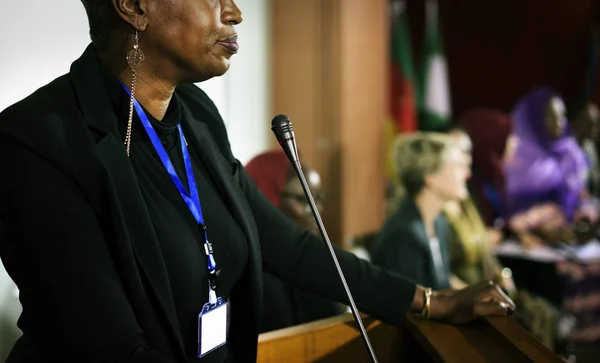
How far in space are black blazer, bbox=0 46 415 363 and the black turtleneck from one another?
0.05 metres

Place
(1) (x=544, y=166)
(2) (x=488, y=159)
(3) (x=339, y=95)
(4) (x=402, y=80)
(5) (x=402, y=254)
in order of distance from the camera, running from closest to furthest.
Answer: (5) (x=402, y=254) → (3) (x=339, y=95) → (2) (x=488, y=159) → (1) (x=544, y=166) → (4) (x=402, y=80)

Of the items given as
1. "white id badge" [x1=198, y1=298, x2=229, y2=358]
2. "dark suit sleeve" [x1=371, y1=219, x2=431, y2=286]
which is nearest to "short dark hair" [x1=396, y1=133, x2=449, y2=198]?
"dark suit sleeve" [x1=371, y1=219, x2=431, y2=286]

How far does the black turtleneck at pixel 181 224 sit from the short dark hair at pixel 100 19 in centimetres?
6

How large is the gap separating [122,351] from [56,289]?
118 millimetres

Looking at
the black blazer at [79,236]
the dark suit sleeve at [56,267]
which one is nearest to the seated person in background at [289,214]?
the black blazer at [79,236]

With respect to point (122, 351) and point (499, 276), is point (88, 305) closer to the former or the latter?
point (122, 351)

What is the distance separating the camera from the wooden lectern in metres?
1.25

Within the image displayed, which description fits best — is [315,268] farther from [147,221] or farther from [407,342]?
[147,221]

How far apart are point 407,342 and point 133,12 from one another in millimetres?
843

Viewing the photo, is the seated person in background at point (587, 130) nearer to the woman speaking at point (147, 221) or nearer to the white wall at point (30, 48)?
the woman speaking at point (147, 221)

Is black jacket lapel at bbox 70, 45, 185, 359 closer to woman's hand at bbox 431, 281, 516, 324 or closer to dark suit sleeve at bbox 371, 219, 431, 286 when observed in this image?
woman's hand at bbox 431, 281, 516, 324

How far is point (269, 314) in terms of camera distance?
1837 mm

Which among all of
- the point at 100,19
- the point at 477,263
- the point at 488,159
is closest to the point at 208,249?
the point at 100,19

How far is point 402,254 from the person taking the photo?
2562 millimetres
